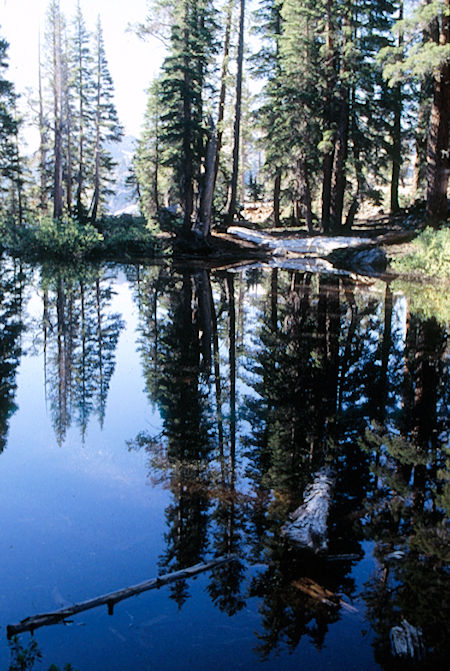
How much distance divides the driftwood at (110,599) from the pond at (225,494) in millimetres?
47

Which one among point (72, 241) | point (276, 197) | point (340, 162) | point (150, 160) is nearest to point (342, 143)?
point (340, 162)

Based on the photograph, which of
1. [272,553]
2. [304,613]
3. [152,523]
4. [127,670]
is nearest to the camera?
[127,670]

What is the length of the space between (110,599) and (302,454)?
116 inches

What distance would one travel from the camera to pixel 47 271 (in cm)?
2214

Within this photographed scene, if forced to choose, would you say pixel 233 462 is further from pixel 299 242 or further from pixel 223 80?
pixel 223 80

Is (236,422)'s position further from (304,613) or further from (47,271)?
(47,271)

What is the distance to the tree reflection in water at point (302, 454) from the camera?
3.67 meters

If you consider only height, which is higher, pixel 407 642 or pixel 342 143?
pixel 342 143

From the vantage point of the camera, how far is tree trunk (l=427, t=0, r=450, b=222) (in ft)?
67.2

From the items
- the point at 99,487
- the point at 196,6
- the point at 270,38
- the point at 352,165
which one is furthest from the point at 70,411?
the point at 270,38

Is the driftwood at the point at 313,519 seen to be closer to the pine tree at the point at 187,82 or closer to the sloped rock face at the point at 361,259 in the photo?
the sloped rock face at the point at 361,259

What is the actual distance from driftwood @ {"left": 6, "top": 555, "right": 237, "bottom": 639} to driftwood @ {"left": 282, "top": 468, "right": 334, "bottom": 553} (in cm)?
56

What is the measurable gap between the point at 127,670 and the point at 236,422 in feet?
13.5

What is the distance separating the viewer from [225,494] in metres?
5.04
